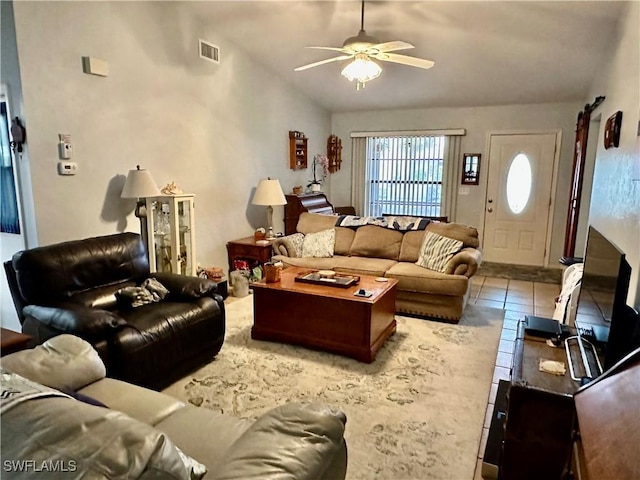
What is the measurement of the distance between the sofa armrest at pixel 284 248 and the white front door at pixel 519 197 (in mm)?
3497

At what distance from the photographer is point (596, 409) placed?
1204mm

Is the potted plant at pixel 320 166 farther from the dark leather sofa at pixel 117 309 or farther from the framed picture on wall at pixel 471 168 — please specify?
the dark leather sofa at pixel 117 309

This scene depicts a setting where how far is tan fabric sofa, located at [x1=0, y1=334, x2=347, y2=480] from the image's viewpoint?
0.78 meters

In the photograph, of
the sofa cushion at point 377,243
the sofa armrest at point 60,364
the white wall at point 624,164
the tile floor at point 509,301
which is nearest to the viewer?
the sofa armrest at point 60,364

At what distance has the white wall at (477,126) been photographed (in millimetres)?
5954

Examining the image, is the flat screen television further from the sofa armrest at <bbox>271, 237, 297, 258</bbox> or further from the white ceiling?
Answer: the sofa armrest at <bbox>271, 237, 297, 258</bbox>

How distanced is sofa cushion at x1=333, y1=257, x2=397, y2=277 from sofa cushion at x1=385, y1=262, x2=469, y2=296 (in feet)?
0.40

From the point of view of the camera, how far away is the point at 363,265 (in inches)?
172

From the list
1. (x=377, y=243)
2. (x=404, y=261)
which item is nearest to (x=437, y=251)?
(x=404, y=261)

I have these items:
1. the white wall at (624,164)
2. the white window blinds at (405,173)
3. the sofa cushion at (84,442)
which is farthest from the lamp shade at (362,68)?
the white window blinds at (405,173)

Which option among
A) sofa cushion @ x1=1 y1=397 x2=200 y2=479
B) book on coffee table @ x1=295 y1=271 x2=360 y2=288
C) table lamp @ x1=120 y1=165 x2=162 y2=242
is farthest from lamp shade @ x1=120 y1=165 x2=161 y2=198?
sofa cushion @ x1=1 y1=397 x2=200 y2=479

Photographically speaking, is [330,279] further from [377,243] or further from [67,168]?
[67,168]

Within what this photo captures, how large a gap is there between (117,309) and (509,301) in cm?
394

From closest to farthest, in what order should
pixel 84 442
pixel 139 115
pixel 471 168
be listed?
pixel 84 442, pixel 139 115, pixel 471 168
